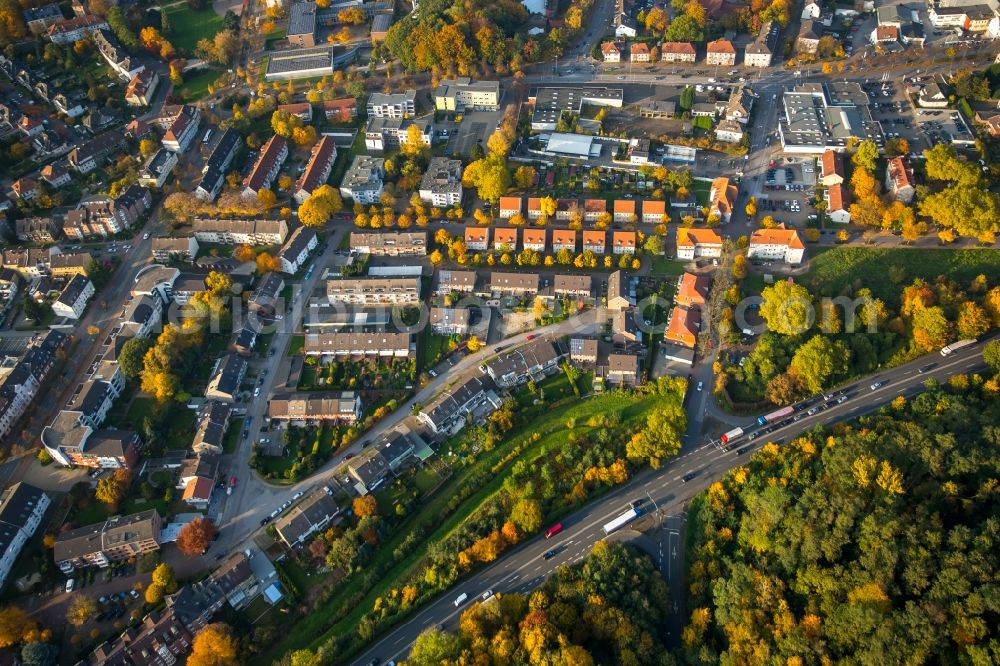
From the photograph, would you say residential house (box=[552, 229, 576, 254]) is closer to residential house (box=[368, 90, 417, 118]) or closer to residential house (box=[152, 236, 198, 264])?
residential house (box=[368, 90, 417, 118])

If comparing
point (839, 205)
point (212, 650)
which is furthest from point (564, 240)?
point (212, 650)

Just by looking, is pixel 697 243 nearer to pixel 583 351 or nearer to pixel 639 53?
pixel 583 351

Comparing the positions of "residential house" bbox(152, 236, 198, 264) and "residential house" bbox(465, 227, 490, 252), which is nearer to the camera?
"residential house" bbox(465, 227, 490, 252)

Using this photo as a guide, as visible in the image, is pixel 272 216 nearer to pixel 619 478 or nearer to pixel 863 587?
pixel 619 478

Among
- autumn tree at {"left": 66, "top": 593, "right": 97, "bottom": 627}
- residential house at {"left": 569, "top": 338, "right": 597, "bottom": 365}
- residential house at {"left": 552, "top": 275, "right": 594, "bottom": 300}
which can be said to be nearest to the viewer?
autumn tree at {"left": 66, "top": 593, "right": 97, "bottom": 627}

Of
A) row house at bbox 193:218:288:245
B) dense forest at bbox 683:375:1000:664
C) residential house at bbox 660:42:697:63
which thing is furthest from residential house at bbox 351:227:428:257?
residential house at bbox 660:42:697:63

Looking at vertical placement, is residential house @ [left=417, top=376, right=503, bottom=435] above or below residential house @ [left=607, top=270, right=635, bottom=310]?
below
